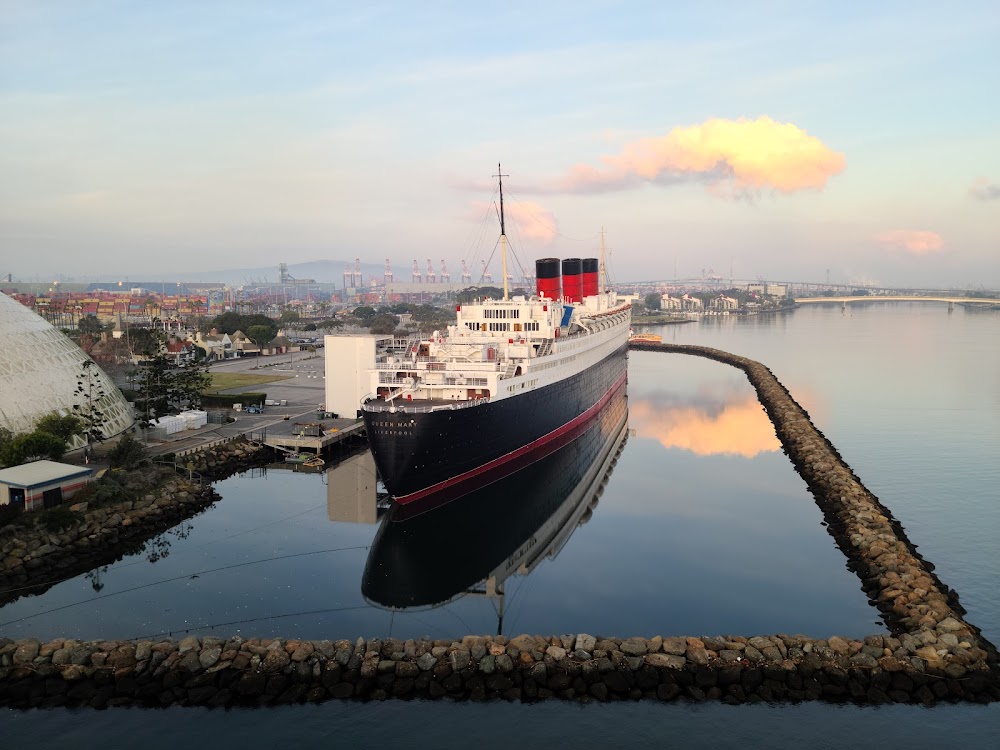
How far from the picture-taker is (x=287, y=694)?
14.4 m

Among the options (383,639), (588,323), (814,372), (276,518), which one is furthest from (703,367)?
(383,639)

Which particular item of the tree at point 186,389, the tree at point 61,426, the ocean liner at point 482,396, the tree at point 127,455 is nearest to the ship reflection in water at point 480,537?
the ocean liner at point 482,396

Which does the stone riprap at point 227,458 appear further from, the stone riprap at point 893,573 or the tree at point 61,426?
the stone riprap at point 893,573

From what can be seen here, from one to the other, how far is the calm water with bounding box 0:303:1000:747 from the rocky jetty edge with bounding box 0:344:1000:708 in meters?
0.48

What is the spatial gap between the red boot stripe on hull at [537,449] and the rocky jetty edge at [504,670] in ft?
33.0

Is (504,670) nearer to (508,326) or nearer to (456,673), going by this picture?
(456,673)

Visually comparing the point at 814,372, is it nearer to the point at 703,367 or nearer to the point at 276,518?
the point at 703,367

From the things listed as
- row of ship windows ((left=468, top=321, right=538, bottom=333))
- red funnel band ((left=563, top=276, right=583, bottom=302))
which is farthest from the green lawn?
red funnel band ((left=563, top=276, right=583, bottom=302))

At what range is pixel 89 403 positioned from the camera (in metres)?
32.1

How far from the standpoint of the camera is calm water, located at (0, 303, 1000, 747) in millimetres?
13750

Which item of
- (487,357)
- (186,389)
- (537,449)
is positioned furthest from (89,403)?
(537,449)

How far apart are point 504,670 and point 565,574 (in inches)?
255

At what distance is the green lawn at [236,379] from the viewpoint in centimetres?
4853

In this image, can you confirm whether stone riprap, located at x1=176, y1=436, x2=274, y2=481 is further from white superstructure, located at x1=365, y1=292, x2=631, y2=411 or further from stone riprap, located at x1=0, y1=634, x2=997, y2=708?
stone riprap, located at x1=0, y1=634, x2=997, y2=708
